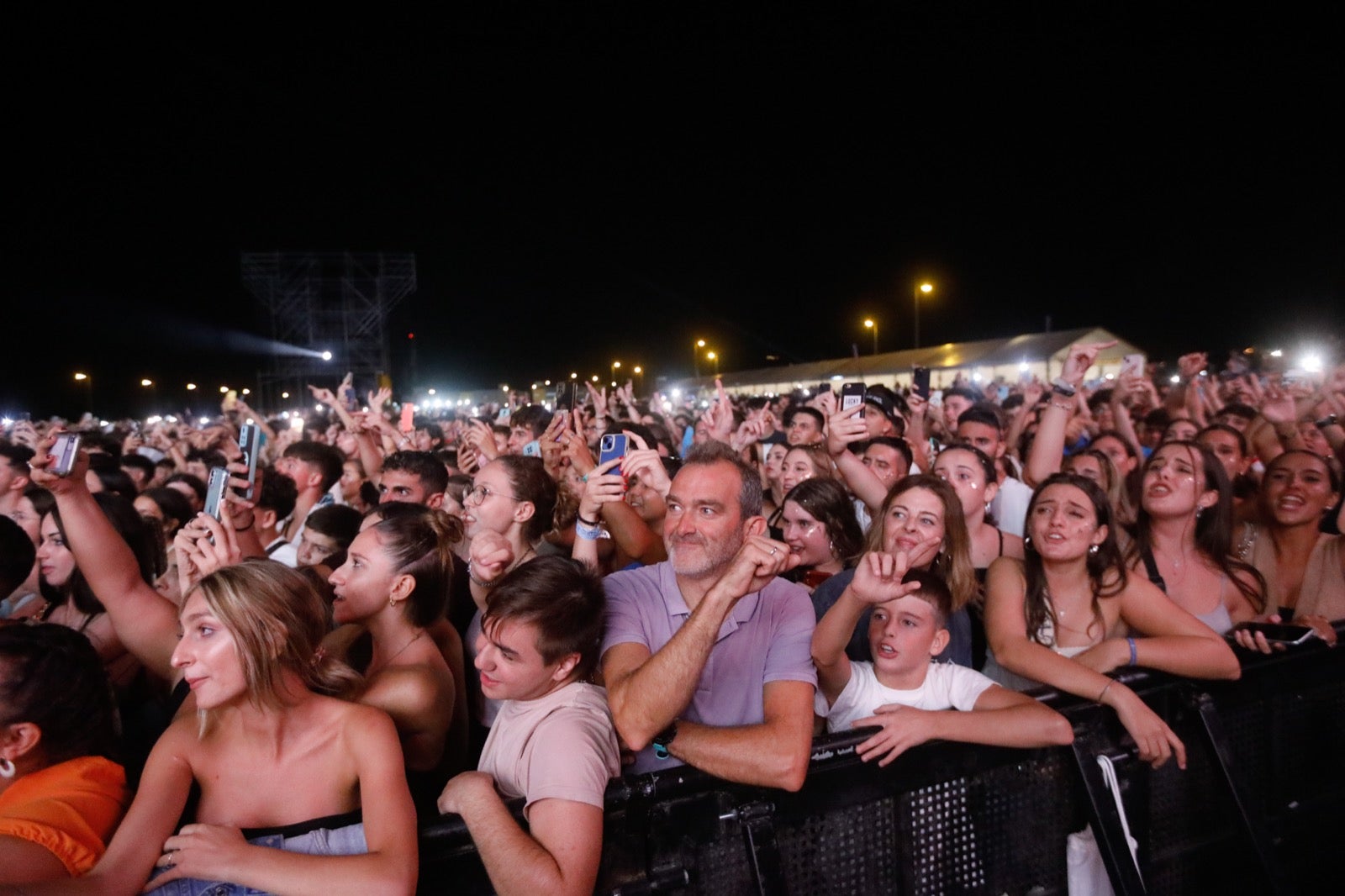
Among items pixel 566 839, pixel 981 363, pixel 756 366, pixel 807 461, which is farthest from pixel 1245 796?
pixel 756 366

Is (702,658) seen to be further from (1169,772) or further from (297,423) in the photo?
(297,423)

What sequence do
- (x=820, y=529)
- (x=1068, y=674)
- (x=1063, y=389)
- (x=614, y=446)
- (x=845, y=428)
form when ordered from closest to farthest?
Answer: (x=1068, y=674), (x=614, y=446), (x=820, y=529), (x=845, y=428), (x=1063, y=389)

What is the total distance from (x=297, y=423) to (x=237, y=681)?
11.6 meters

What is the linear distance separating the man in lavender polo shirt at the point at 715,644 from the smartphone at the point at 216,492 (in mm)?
1732

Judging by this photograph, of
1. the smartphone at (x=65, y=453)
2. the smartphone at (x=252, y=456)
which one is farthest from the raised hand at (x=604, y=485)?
the smartphone at (x=65, y=453)

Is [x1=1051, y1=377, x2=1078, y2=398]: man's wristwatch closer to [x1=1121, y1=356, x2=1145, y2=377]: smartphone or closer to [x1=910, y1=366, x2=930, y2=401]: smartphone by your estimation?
[x1=910, y1=366, x2=930, y2=401]: smartphone

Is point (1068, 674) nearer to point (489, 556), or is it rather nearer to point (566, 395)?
point (489, 556)

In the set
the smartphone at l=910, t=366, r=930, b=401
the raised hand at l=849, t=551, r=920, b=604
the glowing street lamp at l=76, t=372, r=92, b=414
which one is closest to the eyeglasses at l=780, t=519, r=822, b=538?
the raised hand at l=849, t=551, r=920, b=604

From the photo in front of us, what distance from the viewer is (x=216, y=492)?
3.23 meters

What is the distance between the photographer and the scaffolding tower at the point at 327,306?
44.4m

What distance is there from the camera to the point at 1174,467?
4.02m

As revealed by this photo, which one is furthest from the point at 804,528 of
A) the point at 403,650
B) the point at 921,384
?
the point at 921,384

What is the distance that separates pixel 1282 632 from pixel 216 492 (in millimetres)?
4360

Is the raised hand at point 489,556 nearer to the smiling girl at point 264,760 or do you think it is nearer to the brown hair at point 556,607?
the brown hair at point 556,607
